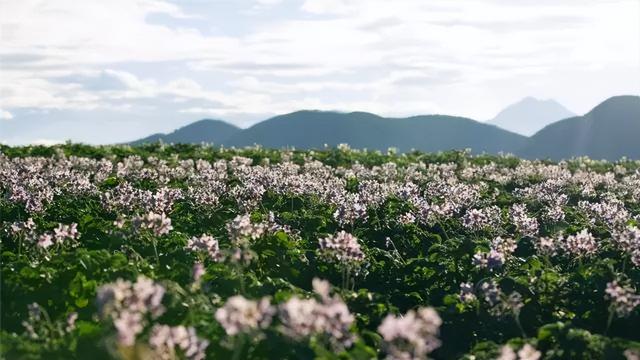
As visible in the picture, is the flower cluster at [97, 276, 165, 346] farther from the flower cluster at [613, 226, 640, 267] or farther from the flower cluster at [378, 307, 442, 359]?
the flower cluster at [613, 226, 640, 267]

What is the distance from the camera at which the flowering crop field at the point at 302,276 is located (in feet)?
23.2

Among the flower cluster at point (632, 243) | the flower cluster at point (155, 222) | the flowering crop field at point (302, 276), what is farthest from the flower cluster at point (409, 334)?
the flower cluster at point (632, 243)

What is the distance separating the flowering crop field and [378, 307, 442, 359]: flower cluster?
0.02 meters

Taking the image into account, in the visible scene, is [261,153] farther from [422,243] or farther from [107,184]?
[422,243]

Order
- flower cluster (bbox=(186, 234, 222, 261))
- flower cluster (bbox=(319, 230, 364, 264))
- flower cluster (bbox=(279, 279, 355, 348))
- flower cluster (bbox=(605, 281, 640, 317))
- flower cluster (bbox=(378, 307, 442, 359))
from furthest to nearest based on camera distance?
1. flower cluster (bbox=(186, 234, 222, 261))
2. flower cluster (bbox=(319, 230, 364, 264))
3. flower cluster (bbox=(605, 281, 640, 317))
4. flower cluster (bbox=(279, 279, 355, 348))
5. flower cluster (bbox=(378, 307, 442, 359))

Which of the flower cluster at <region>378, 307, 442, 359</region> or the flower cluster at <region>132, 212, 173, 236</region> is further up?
the flower cluster at <region>132, 212, 173, 236</region>

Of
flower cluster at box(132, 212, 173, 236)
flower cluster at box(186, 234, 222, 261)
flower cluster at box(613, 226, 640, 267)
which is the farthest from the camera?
flower cluster at box(613, 226, 640, 267)

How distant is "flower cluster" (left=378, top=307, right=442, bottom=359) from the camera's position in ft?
19.9

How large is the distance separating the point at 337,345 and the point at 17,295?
4939 millimetres

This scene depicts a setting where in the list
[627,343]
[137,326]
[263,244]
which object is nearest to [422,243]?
[263,244]

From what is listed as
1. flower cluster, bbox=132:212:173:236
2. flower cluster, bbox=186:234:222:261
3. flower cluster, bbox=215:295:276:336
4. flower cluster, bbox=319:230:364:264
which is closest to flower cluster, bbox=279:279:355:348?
flower cluster, bbox=215:295:276:336

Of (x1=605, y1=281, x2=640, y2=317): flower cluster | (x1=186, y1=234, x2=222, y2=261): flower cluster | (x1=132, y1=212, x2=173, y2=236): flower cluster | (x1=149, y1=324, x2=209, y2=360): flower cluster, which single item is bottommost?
(x1=605, y1=281, x2=640, y2=317): flower cluster

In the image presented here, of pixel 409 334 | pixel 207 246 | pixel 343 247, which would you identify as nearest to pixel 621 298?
pixel 343 247

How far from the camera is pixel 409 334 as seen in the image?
6.05 meters
